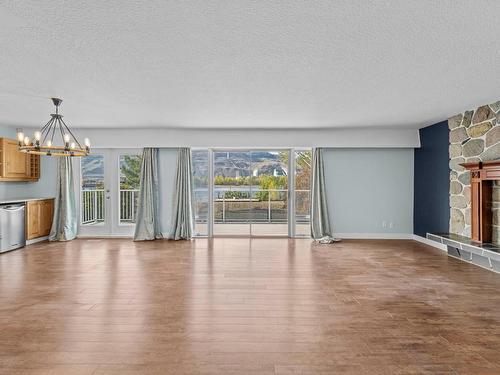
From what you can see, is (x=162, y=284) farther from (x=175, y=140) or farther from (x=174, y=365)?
(x=175, y=140)

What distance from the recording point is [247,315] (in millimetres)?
3133

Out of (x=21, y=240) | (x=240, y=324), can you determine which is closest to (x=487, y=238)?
(x=240, y=324)

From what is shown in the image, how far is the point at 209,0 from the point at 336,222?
6.07 meters

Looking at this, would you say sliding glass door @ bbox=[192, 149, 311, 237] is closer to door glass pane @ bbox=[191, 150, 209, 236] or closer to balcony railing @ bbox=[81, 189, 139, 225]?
door glass pane @ bbox=[191, 150, 209, 236]

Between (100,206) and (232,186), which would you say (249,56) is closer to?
(232,186)

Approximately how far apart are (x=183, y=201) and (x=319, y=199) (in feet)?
9.96

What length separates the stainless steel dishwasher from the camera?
572cm

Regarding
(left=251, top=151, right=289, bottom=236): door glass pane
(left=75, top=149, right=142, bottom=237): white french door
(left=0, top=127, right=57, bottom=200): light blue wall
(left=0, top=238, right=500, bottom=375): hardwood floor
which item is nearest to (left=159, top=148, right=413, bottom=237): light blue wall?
(left=75, top=149, right=142, bottom=237): white french door

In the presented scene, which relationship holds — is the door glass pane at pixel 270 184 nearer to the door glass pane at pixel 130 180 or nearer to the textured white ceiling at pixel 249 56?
the textured white ceiling at pixel 249 56

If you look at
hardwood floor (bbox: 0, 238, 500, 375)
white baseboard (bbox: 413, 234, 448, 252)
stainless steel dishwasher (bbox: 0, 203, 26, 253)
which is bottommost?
hardwood floor (bbox: 0, 238, 500, 375)

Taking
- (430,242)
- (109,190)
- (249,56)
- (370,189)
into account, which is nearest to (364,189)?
(370,189)

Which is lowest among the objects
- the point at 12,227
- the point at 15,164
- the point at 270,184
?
the point at 12,227

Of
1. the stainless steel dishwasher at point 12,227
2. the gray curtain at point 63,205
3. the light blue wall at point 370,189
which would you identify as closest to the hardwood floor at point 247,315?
the stainless steel dishwasher at point 12,227

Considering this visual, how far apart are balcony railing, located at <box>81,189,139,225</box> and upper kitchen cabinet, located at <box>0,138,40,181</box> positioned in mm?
1113
